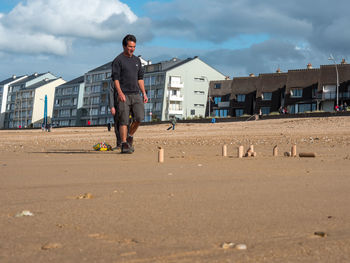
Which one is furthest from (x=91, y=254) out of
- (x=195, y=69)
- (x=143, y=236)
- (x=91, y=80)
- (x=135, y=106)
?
(x=91, y=80)

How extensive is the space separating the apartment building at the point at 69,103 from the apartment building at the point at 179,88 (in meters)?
28.2

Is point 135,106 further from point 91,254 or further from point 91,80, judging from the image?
point 91,80

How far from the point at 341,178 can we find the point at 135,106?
5.46 metres

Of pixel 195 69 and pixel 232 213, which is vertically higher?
pixel 195 69

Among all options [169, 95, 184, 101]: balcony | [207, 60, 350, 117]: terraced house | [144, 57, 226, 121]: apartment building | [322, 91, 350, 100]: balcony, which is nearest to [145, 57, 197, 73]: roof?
[144, 57, 226, 121]: apartment building

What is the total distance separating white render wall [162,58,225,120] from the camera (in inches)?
4205

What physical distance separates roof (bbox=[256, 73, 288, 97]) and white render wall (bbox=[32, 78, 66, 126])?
7209 cm

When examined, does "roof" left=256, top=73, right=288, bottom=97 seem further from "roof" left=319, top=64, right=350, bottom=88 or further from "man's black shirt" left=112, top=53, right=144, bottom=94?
"man's black shirt" left=112, top=53, right=144, bottom=94

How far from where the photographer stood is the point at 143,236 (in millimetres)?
2781

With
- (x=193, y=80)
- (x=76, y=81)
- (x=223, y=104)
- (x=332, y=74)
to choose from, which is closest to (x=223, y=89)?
(x=223, y=104)

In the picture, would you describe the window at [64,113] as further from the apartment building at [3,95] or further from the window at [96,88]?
the apartment building at [3,95]

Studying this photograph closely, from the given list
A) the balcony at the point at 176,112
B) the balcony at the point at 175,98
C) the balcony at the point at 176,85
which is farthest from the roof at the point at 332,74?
the balcony at the point at 176,112

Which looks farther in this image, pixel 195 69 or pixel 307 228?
Answer: pixel 195 69

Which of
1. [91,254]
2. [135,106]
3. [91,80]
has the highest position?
[91,80]
